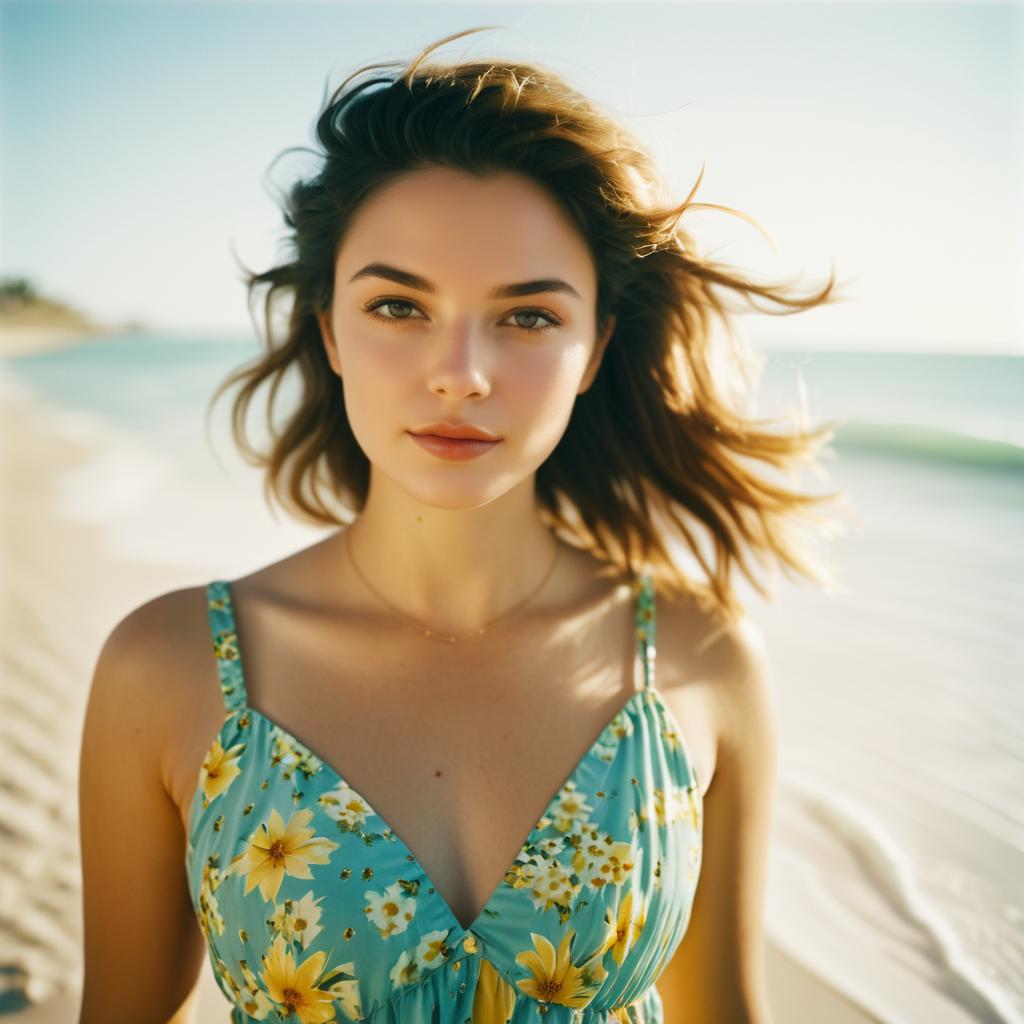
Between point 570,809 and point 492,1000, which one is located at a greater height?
point 570,809

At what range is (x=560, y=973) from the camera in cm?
156

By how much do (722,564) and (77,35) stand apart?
18.3 meters

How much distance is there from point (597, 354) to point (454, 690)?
2.45 feet

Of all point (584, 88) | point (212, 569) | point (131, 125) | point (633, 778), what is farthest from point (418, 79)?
point (131, 125)

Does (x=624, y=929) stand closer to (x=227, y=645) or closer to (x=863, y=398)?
(x=227, y=645)

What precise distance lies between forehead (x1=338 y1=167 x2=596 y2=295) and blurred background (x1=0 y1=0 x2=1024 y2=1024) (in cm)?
29

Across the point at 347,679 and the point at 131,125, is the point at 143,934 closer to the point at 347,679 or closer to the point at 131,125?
the point at 347,679

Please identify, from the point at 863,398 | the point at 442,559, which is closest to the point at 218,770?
the point at 442,559

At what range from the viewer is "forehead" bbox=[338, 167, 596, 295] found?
159 centimetres

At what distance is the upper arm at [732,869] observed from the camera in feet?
6.12

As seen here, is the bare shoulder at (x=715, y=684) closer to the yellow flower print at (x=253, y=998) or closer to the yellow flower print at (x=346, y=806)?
the yellow flower print at (x=346, y=806)

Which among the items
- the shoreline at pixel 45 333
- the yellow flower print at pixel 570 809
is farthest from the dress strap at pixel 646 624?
the shoreline at pixel 45 333

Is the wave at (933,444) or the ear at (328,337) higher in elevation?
the ear at (328,337)

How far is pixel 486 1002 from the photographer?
154 centimetres
